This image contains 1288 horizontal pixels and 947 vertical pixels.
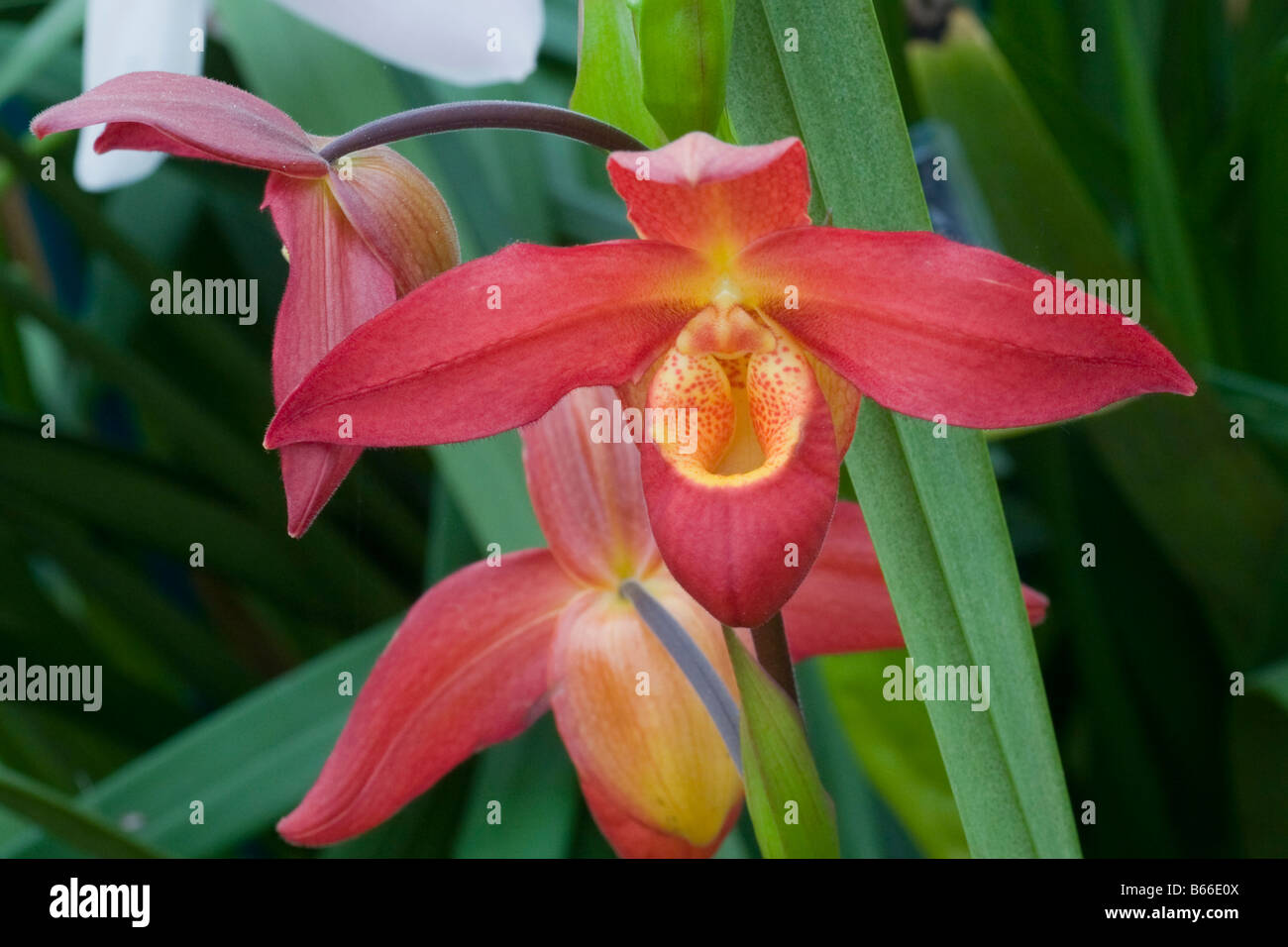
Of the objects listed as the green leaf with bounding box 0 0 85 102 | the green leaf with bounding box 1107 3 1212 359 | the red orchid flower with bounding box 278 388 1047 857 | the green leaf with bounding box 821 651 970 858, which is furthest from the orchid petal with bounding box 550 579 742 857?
the green leaf with bounding box 0 0 85 102

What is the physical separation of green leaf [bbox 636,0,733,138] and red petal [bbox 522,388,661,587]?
0.10 metres

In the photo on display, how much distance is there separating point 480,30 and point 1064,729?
476 mm

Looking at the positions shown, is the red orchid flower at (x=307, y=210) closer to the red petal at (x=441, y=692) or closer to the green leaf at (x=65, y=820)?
the red petal at (x=441, y=692)

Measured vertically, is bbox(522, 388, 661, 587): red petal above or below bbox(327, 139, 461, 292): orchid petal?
below

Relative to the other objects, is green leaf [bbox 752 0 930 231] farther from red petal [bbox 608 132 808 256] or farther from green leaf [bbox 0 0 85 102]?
green leaf [bbox 0 0 85 102]

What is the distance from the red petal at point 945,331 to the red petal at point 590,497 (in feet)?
0.34

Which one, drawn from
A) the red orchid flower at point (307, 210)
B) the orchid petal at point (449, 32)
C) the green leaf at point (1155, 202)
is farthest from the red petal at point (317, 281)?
the green leaf at point (1155, 202)

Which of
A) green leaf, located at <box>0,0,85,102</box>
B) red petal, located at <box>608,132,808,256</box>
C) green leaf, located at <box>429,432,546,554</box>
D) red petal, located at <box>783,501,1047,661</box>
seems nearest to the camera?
red petal, located at <box>608,132,808,256</box>

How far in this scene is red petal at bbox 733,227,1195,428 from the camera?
7.3 inches

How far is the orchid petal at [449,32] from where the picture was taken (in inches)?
12.5

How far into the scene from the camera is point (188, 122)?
20cm

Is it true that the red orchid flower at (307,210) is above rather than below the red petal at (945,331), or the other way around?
above

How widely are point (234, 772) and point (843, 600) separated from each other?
0.32m
